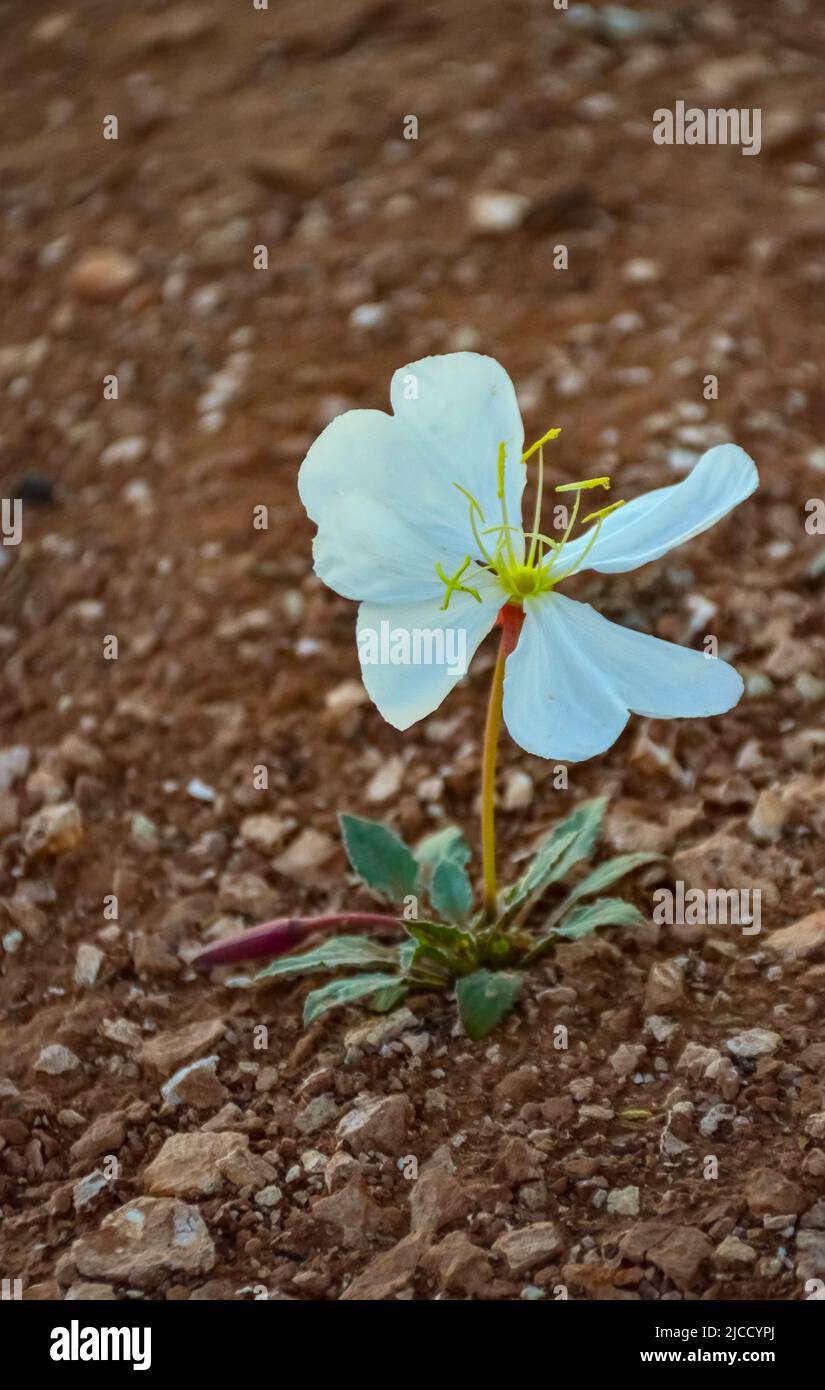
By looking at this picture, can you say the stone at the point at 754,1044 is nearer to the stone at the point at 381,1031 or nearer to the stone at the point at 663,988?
the stone at the point at 663,988

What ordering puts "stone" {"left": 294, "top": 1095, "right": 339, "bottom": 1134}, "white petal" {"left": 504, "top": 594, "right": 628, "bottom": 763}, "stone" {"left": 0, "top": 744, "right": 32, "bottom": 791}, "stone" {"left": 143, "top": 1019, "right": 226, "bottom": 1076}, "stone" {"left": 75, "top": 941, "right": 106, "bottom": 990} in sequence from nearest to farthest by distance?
"white petal" {"left": 504, "top": 594, "right": 628, "bottom": 763}
"stone" {"left": 294, "top": 1095, "right": 339, "bottom": 1134}
"stone" {"left": 143, "top": 1019, "right": 226, "bottom": 1076}
"stone" {"left": 75, "top": 941, "right": 106, "bottom": 990}
"stone" {"left": 0, "top": 744, "right": 32, "bottom": 791}

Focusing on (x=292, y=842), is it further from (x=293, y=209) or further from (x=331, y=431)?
(x=293, y=209)

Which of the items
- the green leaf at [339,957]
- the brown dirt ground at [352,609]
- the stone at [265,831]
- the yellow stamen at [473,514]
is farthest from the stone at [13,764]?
the yellow stamen at [473,514]

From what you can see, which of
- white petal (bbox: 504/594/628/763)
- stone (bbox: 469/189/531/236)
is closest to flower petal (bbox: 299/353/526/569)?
white petal (bbox: 504/594/628/763)

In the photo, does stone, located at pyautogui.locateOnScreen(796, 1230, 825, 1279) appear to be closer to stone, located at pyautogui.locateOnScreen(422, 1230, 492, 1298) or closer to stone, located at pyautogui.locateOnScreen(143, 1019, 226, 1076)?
stone, located at pyautogui.locateOnScreen(422, 1230, 492, 1298)

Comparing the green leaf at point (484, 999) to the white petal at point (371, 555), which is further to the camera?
the green leaf at point (484, 999)

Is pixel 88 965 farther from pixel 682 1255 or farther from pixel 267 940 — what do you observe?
pixel 682 1255
